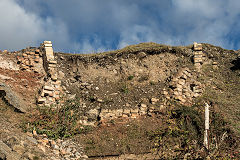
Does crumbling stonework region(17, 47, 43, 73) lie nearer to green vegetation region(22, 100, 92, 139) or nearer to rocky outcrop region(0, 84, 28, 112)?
rocky outcrop region(0, 84, 28, 112)

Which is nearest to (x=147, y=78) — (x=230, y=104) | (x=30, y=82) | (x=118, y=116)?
(x=118, y=116)

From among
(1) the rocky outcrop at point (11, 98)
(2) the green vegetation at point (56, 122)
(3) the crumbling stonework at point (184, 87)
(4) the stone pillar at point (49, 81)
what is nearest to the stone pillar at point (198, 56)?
(3) the crumbling stonework at point (184, 87)

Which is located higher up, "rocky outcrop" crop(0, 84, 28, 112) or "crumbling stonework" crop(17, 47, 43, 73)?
"crumbling stonework" crop(17, 47, 43, 73)

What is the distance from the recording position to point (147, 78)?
492 inches

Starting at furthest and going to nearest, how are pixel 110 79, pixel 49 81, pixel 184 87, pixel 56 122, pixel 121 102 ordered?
pixel 110 79 → pixel 184 87 → pixel 49 81 → pixel 121 102 → pixel 56 122

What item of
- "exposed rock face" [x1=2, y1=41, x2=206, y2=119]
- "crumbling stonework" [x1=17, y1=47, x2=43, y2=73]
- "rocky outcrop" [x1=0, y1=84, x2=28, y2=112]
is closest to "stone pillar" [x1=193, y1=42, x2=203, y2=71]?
"exposed rock face" [x1=2, y1=41, x2=206, y2=119]

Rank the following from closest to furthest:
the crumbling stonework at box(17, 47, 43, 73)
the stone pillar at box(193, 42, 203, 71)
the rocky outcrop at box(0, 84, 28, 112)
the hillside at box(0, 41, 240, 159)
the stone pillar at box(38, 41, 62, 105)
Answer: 1. the hillside at box(0, 41, 240, 159)
2. the rocky outcrop at box(0, 84, 28, 112)
3. the stone pillar at box(38, 41, 62, 105)
4. the crumbling stonework at box(17, 47, 43, 73)
5. the stone pillar at box(193, 42, 203, 71)

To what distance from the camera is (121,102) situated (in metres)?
11.3

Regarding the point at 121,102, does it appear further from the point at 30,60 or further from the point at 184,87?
the point at 30,60

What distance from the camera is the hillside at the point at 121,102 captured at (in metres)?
8.80

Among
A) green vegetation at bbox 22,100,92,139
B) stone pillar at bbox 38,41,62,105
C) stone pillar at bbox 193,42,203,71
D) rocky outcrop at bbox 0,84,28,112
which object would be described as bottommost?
green vegetation at bbox 22,100,92,139

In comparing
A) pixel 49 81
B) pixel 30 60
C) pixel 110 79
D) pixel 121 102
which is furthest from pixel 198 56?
pixel 30 60

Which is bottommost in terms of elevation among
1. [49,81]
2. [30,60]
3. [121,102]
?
[121,102]

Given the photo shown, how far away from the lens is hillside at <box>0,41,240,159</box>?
8.80m
